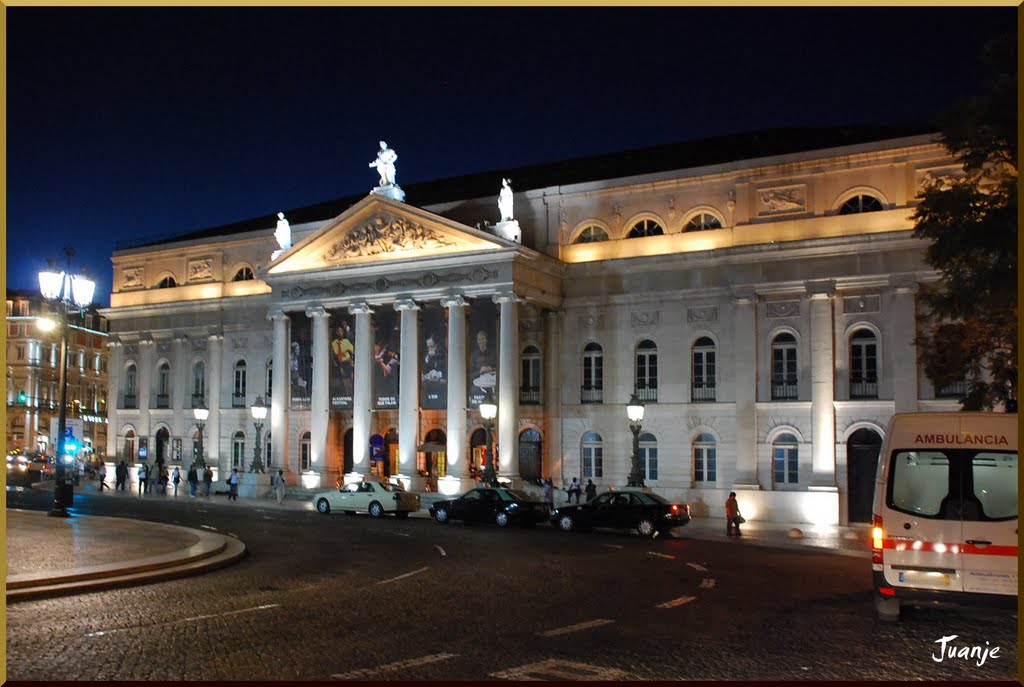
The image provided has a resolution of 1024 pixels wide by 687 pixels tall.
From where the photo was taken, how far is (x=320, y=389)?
44.0 metres

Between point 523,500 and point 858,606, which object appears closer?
point 858,606

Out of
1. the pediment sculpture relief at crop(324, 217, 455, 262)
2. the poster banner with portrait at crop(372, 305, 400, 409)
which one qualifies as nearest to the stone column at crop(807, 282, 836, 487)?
the pediment sculpture relief at crop(324, 217, 455, 262)

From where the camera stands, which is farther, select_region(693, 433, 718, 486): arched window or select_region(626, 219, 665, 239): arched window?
select_region(626, 219, 665, 239): arched window

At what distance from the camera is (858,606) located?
1421cm

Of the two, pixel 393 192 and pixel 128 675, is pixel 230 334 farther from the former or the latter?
pixel 128 675

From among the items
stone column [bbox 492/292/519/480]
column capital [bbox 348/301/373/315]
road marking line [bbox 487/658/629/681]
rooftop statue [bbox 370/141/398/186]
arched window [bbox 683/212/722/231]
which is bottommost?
road marking line [bbox 487/658/629/681]

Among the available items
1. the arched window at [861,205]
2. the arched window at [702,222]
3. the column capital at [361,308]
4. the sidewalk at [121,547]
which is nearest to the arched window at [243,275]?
the column capital at [361,308]

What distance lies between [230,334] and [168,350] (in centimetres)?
475

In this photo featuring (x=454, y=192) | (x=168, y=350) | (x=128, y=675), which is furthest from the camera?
(x=168, y=350)

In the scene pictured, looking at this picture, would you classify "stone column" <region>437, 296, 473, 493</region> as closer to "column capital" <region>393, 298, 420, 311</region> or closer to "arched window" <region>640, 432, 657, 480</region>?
"column capital" <region>393, 298, 420, 311</region>

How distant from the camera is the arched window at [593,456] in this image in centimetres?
4059

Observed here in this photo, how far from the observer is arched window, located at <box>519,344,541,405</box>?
137 feet

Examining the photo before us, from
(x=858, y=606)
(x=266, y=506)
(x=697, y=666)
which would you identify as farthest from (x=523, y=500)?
(x=697, y=666)

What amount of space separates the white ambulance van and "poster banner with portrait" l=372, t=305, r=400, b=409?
31.2 metres
